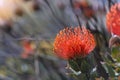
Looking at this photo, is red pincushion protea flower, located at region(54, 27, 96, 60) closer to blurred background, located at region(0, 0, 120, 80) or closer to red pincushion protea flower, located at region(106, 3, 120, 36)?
red pincushion protea flower, located at region(106, 3, 120, 36)

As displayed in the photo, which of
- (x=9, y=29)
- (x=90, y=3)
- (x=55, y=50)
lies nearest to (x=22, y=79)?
(x=9, y=29)

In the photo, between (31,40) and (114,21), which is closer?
(114,21)

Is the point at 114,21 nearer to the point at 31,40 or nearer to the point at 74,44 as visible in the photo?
the point at 74,44

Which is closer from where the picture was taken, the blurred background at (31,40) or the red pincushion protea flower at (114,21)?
the red pincushion protea flower at (114,21)

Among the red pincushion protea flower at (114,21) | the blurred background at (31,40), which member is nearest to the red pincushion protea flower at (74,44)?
the red pincushion protea flower at (114,21)

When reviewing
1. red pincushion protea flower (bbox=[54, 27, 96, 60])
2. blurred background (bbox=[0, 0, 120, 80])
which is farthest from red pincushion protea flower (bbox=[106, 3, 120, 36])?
blurred background (bbox=[0, 0, 120, 80])

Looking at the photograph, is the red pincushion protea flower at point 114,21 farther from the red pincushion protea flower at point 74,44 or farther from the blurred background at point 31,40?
the blurred background at point 31,40

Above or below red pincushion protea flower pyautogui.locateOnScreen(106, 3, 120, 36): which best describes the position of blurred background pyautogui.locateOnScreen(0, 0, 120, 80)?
above

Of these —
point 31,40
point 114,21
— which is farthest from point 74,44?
point 31,40

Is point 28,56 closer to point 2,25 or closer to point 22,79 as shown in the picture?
point 22,79
